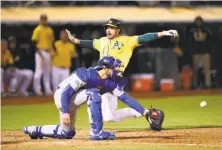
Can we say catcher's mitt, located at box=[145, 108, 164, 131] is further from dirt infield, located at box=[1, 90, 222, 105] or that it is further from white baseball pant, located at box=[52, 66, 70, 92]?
white baseball pant, located at box=[52, 66, 70, 92]

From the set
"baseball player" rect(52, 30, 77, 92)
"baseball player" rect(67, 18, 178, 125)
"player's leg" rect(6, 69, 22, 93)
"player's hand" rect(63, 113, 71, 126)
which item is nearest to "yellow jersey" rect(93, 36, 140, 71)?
"baseball player" rect(67, 18, 178, 125)

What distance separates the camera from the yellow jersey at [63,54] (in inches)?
720

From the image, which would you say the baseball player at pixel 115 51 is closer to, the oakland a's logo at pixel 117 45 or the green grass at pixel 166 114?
the oakland a's logo at pixel 117 45

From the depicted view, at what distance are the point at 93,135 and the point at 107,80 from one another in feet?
2.34

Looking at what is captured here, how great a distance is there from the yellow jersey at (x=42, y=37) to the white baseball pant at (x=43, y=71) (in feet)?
0.62

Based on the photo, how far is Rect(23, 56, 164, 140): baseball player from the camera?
30.5ft

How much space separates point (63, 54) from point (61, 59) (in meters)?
0.17

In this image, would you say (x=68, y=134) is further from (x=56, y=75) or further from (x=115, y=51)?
(x=56, y=75)

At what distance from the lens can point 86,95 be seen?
9.40 m

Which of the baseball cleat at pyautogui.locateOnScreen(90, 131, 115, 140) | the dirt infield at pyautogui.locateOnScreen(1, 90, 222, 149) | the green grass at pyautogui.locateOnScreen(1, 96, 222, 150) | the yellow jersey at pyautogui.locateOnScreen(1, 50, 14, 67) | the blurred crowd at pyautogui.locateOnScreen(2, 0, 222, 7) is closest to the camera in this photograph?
the dirt infield at pyautogui.locateOnScreen(1, 90, 222, 149)

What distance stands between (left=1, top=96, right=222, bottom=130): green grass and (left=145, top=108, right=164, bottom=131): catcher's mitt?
4.38ft

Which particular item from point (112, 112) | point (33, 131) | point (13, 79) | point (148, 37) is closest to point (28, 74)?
point (13, 79)

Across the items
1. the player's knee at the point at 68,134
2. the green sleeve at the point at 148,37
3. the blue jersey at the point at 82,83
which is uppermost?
the green sleeve at the point at 148,37

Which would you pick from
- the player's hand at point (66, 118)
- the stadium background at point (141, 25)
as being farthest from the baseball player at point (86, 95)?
the stadium background at point (141, 25)
